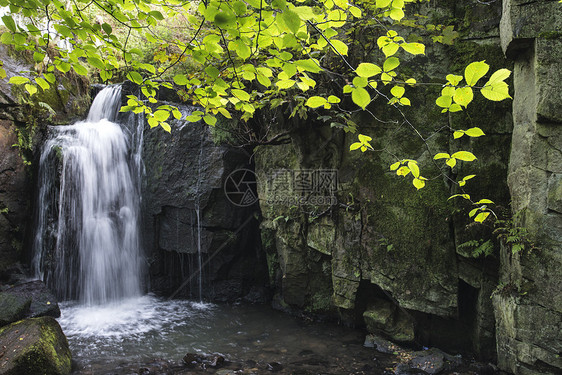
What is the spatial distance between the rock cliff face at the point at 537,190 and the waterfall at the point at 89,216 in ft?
22.4

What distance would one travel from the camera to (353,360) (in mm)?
4648

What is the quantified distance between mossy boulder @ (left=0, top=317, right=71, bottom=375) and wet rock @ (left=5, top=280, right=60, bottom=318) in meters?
1.33

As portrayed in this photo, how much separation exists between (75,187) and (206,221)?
2.87 meters

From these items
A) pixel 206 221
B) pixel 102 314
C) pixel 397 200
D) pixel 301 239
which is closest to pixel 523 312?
pixel 397 200

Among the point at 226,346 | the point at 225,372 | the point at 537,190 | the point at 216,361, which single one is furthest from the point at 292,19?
the point at 226,346

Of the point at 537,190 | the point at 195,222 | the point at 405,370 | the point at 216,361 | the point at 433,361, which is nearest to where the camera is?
the point at 537,190

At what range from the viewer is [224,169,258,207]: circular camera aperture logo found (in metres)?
7.18

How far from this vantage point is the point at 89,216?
7.19 meters

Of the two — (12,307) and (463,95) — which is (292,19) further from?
(12,307)

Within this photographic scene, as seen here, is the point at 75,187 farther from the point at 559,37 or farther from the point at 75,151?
the point at 559,37

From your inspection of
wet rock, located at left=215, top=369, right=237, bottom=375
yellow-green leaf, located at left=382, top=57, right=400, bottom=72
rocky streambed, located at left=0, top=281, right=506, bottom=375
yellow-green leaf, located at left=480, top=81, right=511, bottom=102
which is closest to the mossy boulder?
rocky streambed, located at left=0, top=281, right=506, bottom=375

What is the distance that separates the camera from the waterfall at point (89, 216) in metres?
7.00

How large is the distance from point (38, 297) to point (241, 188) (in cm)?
415

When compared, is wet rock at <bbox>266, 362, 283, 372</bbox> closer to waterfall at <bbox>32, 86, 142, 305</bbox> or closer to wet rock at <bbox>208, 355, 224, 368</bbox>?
wet rock at <bbox>208, 355, 224, 368</bbox>
